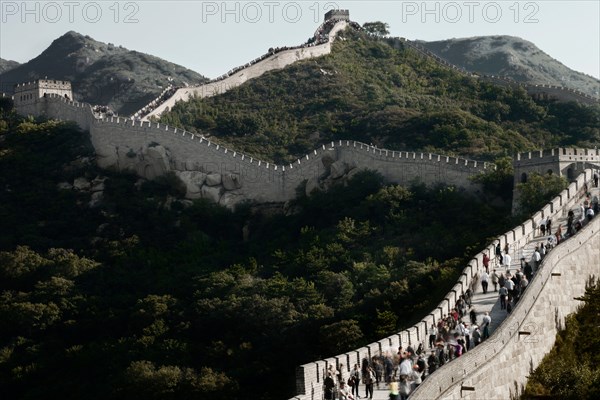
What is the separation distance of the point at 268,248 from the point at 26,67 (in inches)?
2551

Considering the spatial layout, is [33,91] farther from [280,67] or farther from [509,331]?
[509,331]

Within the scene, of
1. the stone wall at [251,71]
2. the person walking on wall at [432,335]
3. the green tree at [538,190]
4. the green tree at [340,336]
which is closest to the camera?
the person walking on wall at [432,335]

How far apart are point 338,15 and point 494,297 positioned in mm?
67474

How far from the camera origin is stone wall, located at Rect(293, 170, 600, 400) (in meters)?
35.4

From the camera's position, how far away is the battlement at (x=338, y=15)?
108000 mm

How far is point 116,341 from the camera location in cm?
6241

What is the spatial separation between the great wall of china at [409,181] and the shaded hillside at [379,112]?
8.29 meters

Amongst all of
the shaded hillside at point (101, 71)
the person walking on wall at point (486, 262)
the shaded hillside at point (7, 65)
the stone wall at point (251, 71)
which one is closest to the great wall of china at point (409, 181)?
the person walking on wall at point (486, 262)

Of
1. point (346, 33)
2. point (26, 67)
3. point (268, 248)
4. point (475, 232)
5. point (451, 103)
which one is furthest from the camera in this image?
point (26, 67)

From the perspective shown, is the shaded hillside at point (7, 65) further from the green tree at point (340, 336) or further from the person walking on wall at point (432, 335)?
the person walking on wall at point (432, 335)

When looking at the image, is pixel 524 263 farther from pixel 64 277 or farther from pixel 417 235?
pixel 64 277

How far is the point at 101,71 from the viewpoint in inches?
4690

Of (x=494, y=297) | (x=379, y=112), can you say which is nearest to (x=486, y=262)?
(x=494, y=297)

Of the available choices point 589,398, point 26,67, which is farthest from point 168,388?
point 26,67
